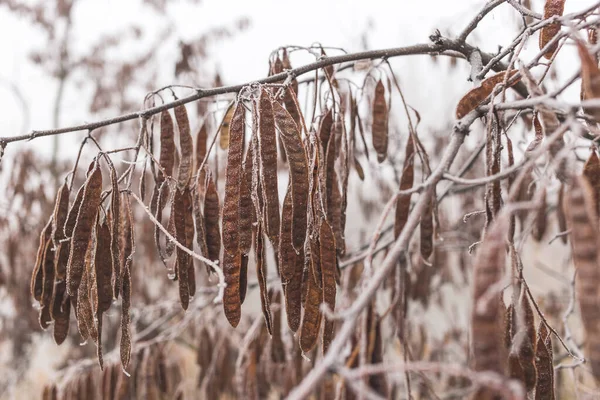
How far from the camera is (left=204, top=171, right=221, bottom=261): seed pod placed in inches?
42.6

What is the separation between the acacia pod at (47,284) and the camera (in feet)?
3.76

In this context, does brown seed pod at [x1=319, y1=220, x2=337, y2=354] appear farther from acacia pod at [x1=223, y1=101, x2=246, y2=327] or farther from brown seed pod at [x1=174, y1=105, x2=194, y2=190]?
brown seed pod at [x1=174, y1=105, x2=194, y2=190]

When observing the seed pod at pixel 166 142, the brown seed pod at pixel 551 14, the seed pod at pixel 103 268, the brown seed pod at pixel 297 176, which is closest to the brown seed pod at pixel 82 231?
the seed pod at pixel 103 268

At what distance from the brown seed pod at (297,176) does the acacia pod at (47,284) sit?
567 mm

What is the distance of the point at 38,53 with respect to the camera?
5.52 meters

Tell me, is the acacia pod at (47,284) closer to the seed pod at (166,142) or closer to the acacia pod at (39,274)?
the acacia pod at (39,274)

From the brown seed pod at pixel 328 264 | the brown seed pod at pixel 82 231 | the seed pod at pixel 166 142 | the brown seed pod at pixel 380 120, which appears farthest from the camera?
the brown seed pod at pixel 380 120

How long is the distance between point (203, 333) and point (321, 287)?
1734 millimetres

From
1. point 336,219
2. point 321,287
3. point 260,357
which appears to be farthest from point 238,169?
point 260,357

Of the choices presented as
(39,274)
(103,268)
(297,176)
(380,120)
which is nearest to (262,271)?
(297,176)

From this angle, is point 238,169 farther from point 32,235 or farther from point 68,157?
point 68,157

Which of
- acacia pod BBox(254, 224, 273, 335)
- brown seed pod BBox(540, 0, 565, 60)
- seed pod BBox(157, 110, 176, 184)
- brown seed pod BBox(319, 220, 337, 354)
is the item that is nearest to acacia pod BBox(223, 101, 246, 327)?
acacia pod BBox(254, 224, 273, 335)

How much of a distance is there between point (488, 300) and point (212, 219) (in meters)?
0.68

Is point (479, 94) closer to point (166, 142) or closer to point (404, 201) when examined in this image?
point (404, 201)
